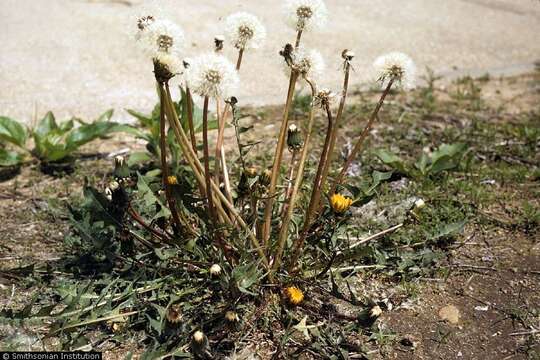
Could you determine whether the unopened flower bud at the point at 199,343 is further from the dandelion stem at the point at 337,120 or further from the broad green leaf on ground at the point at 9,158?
the broad green leaf on ground at the point at 9,158

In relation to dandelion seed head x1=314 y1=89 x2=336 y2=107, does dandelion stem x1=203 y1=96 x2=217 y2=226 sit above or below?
below

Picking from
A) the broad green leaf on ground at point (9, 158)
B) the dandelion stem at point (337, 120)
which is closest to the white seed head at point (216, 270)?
the dandelion stem at point (337, 120)

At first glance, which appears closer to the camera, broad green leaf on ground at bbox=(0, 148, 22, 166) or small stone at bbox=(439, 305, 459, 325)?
small stone at bbox=(439, 305, 459, 325)

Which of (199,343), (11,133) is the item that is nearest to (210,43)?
(11,133)

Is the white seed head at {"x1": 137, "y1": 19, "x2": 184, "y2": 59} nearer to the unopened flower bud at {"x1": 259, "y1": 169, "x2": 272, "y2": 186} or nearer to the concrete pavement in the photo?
the unopened flower bud at {"x1": 259, "y1": 169, "x2": 272, "y2": 186}

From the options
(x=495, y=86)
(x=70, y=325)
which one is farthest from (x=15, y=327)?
(x=495, y=86)

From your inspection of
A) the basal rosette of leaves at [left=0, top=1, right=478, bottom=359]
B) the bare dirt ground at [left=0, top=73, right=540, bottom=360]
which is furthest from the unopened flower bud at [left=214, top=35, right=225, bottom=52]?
the bare dirt ground at [left=0, top=73, right=540, bottom=360]

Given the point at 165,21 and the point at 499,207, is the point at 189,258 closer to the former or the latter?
the point at 165,21
